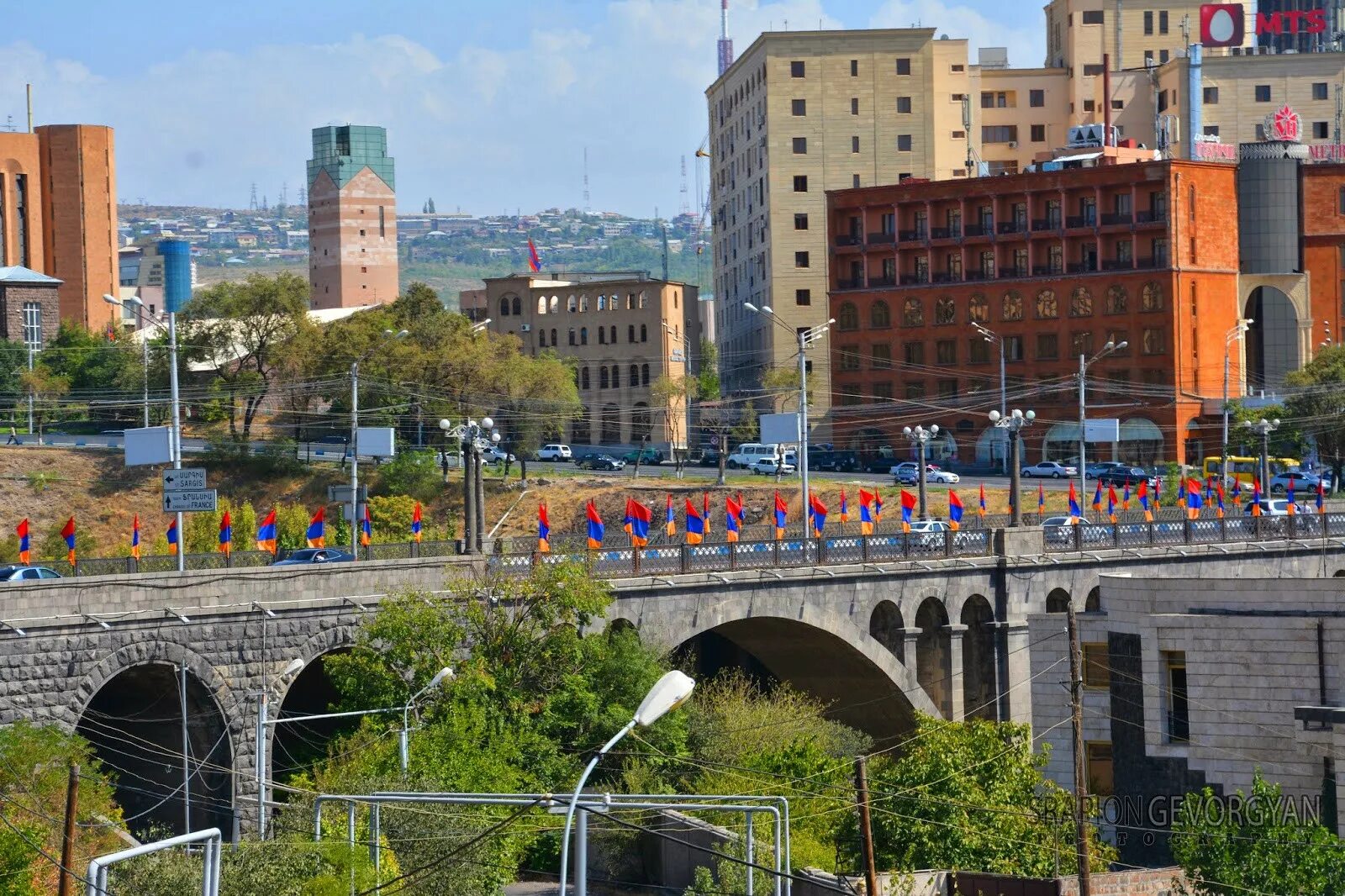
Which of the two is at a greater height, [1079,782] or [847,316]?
[847,316]

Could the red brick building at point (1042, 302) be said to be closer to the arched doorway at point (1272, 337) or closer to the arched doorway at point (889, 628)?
the arched doorway at point (1272, 337)

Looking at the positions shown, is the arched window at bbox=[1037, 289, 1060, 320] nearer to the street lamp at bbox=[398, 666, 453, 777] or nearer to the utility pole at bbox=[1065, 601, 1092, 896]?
the street lamp at bbox=[398, 666, 453, 777]

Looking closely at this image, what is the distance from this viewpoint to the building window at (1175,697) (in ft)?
149

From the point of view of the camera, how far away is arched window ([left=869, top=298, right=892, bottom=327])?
128 metres

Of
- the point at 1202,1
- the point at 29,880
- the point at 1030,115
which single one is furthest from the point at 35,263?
the point at 29,880

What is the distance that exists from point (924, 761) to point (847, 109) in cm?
10600

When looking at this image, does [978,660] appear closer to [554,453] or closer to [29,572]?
[29,572]

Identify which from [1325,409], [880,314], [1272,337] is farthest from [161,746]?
[1272,337]

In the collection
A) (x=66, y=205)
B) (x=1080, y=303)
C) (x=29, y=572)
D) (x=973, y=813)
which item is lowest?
(x=973, y=813)

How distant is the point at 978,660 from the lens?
62.5 metres

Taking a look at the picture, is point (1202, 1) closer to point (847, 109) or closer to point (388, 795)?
point (847, 109)

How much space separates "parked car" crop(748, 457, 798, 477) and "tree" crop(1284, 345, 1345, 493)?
26.1 meters

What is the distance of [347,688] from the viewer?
149 feet

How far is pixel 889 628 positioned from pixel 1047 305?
6564 centimetres
